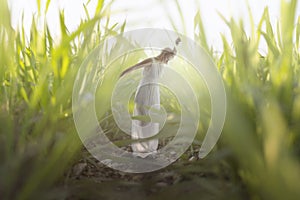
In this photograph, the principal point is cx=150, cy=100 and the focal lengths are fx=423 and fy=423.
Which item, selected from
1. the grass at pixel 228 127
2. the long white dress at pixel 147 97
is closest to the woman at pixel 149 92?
the long white dress at pixel 147 97

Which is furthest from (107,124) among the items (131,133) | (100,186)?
(100,186)

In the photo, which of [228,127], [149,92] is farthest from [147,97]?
[228,127]

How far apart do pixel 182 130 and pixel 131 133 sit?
440 mm

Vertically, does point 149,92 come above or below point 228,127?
above

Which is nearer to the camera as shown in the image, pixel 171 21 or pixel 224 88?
pixel 224 88

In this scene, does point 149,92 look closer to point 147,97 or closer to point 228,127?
point 147,97

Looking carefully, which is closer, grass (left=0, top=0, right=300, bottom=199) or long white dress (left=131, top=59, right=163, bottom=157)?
grass (left=0, top=0, right=300, bottom=199)

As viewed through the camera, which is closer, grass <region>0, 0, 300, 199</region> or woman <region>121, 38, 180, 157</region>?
grass <region>0, 0, 300, 199</region>

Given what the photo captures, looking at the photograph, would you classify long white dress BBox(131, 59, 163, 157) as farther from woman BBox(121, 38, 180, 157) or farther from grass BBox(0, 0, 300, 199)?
grass BBox(0, 0, 300, 199)

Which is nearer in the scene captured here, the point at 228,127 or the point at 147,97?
the point at 228,127

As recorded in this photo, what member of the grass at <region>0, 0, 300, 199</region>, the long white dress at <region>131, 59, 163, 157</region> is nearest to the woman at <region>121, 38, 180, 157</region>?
the long white dress at <region>131, 59, 163, 157</region>

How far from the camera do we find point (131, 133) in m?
1.15

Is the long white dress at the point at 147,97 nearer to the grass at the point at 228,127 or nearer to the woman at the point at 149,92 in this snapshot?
the woman at the point at 149,92

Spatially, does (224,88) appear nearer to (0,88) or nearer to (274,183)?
(274,183)
